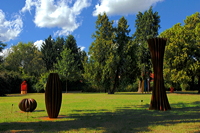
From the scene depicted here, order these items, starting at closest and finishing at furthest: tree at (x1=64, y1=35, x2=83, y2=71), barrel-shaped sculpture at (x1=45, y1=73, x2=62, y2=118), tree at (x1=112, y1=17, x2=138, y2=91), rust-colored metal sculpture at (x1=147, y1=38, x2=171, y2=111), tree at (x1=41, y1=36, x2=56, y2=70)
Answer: barrel-shaped sculpture at (x1=45, y1=73, x2=62, y2=118)
rust-colored metal sculpture at (x1=147, y1=38, x2=171, y2=111)
tree at (x1=112, y1=17, x2=138, y2=91)
tree at (x1=64, y1=35, x2=83, y2=71)
tree at (x1=41, y1=36, x2=56, y2=70)

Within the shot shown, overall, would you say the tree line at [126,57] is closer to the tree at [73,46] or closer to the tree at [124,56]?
the tree at [124,56]

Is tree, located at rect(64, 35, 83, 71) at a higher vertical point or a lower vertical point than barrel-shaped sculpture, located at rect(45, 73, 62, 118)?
higher

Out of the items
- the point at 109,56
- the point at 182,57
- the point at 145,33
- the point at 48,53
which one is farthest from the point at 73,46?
the point at 182,57

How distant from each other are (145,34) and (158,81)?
→ 98.2ft

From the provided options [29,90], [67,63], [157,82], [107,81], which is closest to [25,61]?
[29,90]

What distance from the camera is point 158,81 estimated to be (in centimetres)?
1176

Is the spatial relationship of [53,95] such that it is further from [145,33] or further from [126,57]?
[145,33]

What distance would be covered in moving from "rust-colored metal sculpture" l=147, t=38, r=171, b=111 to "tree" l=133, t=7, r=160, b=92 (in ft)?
91.9

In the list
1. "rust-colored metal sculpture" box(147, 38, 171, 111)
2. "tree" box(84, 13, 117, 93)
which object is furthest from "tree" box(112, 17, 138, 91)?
"rust-colored metal sculpture" box(147, 38, 171, 111)

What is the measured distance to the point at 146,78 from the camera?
135 feet

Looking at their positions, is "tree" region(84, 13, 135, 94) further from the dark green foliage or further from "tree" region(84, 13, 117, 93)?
the dark green foliage

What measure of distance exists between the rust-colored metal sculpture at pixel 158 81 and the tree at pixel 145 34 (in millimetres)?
28008

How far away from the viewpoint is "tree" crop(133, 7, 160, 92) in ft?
131

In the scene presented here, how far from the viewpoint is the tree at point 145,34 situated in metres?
40.0
